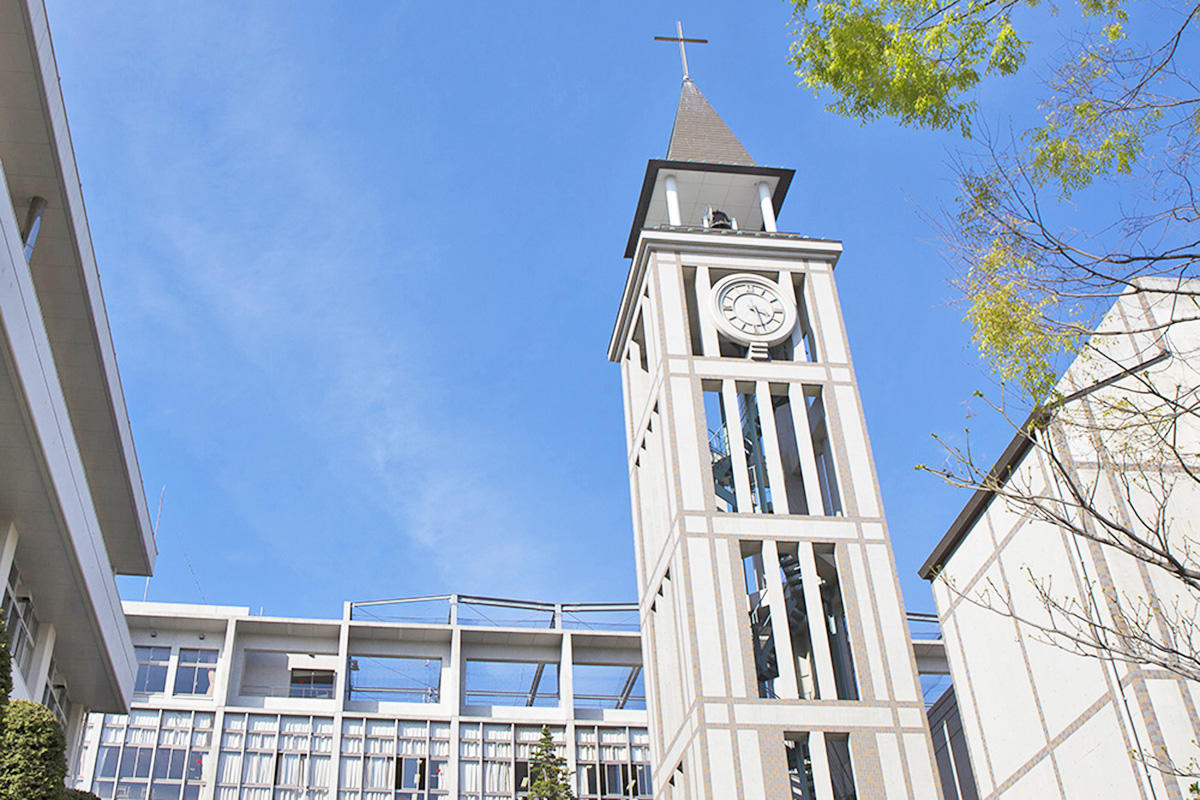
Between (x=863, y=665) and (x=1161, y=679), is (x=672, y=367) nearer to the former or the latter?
(x=863, y=665)

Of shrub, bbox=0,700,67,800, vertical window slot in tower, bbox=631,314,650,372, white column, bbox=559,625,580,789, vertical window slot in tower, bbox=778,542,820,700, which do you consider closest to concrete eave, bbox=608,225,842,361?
vertical window slot in tower, bbox=631,314,650,372

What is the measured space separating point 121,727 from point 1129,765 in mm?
36293

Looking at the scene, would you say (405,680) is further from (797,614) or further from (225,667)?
(797,614)

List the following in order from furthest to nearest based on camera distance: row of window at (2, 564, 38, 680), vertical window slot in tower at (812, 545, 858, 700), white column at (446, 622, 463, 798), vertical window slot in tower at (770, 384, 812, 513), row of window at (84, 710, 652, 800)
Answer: white column at (446, 622, 463, 798) < row of window at (84, 710, 652, 800) < vertical window slot in tower at (770, 384, 812, 513) < vertical window slot in tower at (812, 545, 858, 700) < row of window at (2, 564, 38, 680)

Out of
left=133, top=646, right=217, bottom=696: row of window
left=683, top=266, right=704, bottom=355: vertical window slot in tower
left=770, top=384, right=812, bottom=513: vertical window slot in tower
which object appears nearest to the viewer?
left=770, top=384, right=812, bottom=513: vertical window slot in tower

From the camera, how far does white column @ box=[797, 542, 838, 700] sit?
2822 cm

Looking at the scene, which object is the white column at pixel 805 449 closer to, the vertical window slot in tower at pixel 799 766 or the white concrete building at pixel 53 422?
the vertical window slot in tower at pixel 799 766

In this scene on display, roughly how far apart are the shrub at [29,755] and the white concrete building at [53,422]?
4443 millimetres

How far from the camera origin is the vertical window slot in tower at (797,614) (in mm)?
29938

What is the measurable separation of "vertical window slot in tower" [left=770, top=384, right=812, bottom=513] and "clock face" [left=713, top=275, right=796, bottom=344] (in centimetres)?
177

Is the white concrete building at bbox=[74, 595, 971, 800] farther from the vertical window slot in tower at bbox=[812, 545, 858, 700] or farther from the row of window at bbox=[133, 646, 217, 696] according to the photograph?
the vertical window slot in tower at bbox=[812, 545, 858, 700]

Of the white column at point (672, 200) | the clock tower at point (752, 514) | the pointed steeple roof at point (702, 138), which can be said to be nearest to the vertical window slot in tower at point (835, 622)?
the clock tower at point (752, 514)

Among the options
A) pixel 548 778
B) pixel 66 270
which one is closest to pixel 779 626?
pixel 548 778

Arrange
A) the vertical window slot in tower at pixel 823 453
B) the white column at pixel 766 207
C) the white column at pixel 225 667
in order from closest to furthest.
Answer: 1. the vertical window slot in tower at pixel 823 453
2. the white column at pixel 766 207
3. the white column at pixel 225 667
